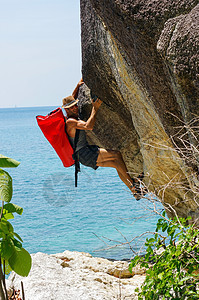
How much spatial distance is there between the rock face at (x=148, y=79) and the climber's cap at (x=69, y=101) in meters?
0.16

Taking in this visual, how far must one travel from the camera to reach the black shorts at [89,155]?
260 inches

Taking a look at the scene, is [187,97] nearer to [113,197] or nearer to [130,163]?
[130,163]

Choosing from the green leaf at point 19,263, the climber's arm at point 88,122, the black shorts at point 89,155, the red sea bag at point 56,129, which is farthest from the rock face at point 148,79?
the green leaf at point 19,263

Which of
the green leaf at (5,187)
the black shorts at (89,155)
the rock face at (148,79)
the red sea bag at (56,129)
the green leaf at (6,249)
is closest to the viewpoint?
the green leaf at (5,187)

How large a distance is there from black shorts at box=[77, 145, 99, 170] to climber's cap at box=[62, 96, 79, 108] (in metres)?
0.76

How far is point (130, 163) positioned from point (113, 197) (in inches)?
556

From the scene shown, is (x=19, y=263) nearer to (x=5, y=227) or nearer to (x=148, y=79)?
(x=5, y=227)

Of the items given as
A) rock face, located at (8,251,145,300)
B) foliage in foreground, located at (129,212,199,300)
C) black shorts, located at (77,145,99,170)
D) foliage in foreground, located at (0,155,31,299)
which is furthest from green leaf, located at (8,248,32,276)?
black shorts, located at (77,145,99,170)

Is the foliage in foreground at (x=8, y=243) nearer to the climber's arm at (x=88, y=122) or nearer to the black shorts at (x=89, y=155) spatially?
the climber's arm at (x=88, y=122)

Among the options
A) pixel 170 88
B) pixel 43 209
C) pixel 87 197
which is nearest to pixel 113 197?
pixel 87 197

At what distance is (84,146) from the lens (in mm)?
6684

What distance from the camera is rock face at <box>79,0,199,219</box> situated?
3049 millimetres

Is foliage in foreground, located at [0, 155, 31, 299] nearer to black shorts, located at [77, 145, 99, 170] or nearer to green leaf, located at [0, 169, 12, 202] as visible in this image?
green leaf, located at [0, 169, 12, 202]

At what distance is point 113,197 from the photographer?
68.5 feet
